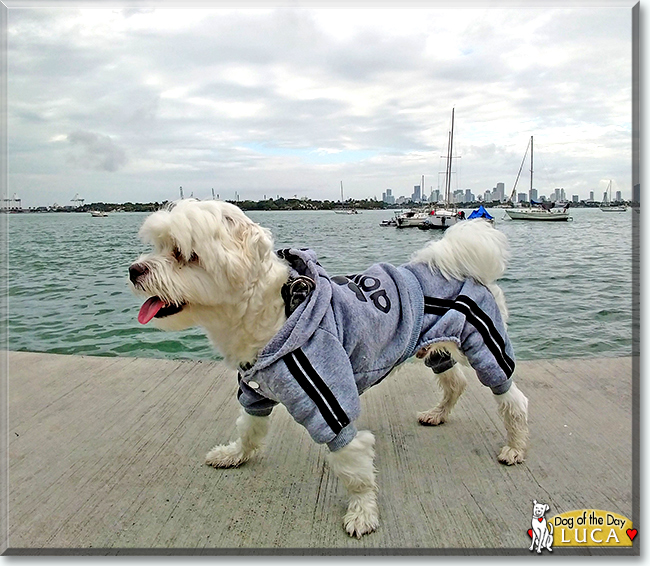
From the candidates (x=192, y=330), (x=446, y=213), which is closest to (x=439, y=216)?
(x=446, y=213)

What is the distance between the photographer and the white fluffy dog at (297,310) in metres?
2.29

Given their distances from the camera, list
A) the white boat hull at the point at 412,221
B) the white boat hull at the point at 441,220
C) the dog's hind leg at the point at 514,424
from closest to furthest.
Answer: the dog's hind leg at the point at 514,424 → the white boat hull at the point at 441,220 → the white boat hull at the point at 412,221

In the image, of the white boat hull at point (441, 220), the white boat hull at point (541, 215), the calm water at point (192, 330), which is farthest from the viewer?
the white boat hull at point (541, 215)

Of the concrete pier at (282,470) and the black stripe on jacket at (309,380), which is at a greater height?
the black stripe on jacket at (309,380)

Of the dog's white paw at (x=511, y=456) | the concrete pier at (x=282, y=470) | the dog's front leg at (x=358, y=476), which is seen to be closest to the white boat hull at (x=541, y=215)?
the concrete pier at (x=282, y=470)

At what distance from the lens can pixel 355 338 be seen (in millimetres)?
2545

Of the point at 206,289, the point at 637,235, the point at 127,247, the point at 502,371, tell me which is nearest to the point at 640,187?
the point at 637,235

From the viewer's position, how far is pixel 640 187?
278 cm

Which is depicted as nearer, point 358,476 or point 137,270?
point 137,270

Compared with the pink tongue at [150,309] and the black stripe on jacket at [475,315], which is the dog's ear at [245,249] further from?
the black stripe on jacket at [475,315]

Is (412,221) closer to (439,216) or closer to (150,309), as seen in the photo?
(439,216)

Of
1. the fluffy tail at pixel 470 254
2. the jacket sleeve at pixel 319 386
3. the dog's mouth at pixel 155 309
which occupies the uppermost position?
the fluffy tail at pixel 470 254

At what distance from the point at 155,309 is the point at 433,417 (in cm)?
212

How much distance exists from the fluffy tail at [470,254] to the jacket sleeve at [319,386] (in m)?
0.97
